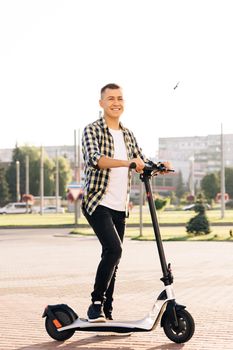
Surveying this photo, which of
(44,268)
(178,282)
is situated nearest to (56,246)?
(44,268)

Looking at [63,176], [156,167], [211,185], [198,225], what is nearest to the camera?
[156,167]

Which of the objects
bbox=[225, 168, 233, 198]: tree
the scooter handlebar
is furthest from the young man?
bbox=[225, 168, 233, 198]: tree

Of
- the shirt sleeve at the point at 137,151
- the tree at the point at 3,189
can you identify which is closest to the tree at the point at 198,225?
the shirt sleeve at the point at 137,151

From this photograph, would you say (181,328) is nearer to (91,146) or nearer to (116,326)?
(116,326)

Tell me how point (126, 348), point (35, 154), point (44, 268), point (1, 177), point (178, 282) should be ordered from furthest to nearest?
point (35, 154), point (1, 177), point (44, 268), point (178, 282), point (126, 348)

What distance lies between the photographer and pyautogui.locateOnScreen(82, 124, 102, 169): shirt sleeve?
20.7 feet

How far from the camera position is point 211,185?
107m

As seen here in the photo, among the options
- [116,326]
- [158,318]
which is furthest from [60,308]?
[158,318]

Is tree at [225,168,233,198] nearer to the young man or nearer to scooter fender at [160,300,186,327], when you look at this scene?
the young man

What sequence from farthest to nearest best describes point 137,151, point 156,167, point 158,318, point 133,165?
1. point 137,151
2. point 156,167
3. point 158,318
4. point 133,165

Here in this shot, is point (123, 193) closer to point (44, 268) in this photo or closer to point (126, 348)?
point (126, 348)

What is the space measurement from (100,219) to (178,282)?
575cm

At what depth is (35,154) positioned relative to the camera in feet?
376

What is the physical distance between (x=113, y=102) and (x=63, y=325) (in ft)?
5.66
